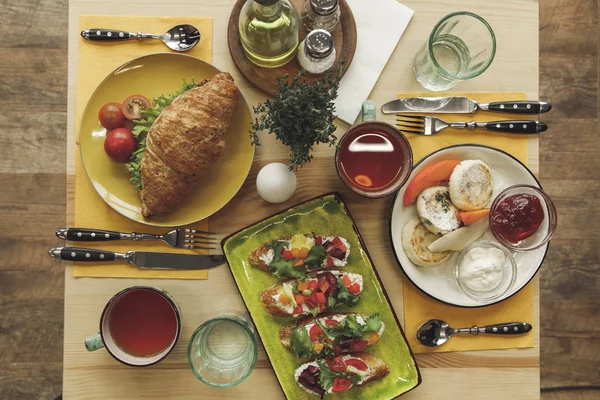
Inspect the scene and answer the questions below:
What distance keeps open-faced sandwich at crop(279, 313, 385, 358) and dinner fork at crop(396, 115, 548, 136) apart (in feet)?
2.02

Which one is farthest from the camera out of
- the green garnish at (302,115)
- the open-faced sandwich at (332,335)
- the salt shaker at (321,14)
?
the open-faced sandwich at (332,335)

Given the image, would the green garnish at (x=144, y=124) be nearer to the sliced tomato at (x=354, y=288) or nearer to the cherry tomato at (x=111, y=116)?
the cherry tomato at (x=111, y=116)

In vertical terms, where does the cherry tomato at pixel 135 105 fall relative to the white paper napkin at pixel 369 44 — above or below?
below

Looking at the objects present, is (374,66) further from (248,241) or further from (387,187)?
(248,241)

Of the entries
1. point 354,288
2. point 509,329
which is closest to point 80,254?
point 354,288

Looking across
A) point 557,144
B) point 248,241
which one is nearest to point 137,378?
point 248,241

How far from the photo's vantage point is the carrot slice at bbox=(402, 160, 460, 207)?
152 cm

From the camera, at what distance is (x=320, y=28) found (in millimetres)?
1469

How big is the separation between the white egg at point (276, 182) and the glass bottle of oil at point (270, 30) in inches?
13.2

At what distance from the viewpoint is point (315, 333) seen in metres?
1.50

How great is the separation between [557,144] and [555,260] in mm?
562

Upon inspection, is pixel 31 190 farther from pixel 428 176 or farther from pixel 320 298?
pixel 428 176

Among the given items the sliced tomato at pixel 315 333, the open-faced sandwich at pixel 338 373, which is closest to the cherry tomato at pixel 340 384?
the open-faced sandwich at pixel 338 373

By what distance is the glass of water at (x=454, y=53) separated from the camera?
1.46 metres
